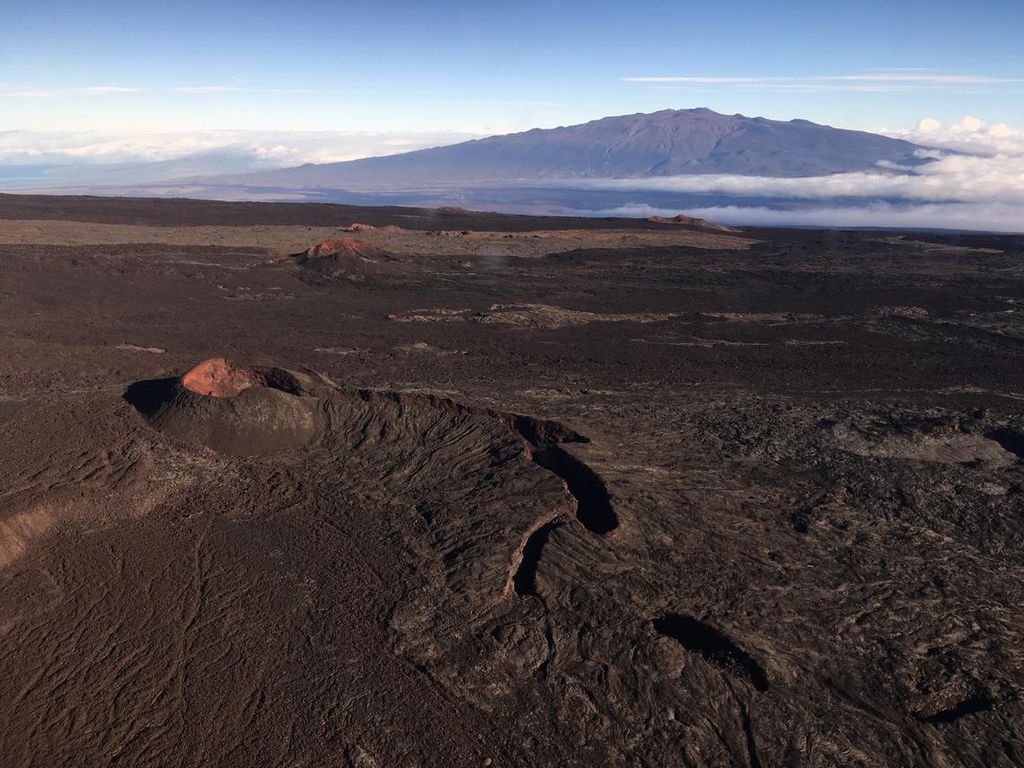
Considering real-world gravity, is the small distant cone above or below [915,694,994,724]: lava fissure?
above

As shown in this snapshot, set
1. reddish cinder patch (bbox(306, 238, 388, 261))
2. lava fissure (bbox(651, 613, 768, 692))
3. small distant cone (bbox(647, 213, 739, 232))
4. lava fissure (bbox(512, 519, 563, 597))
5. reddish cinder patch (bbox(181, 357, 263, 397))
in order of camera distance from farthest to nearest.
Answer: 1. small distant cone (bbox(647, 213, 739, 232))
2. reddish cinder patch (bbox(306, 238, 388, 261))
3. reddish cinder patch (bbox(181, 357, 263, 397))
4. lava fissure (bbox(512, 519, 563, 597))
5. lava fissure (bbox(651, 613, 768, 692))

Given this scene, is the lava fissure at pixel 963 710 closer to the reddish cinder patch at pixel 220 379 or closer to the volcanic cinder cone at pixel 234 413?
the volcanic cinder cone at pixel 234 413

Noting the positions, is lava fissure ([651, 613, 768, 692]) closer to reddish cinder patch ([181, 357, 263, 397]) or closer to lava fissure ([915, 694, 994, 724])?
lava fissure ([915, 694, 994, 724])

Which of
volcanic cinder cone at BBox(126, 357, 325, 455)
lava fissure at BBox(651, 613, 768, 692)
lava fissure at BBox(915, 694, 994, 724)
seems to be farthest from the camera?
volcanic cinder cone at BBox(126, 357, 325, 455)

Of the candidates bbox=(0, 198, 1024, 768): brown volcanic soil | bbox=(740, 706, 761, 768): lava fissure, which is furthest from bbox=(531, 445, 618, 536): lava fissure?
bbox=(740, 706, 761, 768): lava fissure

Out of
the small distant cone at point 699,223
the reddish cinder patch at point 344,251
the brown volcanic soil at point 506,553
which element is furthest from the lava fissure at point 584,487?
the small distant cone at point 699,223

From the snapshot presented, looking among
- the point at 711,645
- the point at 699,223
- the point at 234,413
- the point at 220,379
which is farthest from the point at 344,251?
the point at 699,223

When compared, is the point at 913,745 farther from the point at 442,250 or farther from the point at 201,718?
the point at 442,250
